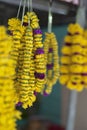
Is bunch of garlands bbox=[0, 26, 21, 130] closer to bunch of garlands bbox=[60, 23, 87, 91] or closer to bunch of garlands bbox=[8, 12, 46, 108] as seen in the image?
bunch of garlands bbox=[8, 12, 46, 108]

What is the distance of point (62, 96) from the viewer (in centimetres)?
281

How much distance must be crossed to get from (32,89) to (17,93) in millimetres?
37

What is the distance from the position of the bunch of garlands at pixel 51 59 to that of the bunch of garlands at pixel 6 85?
0.19 m

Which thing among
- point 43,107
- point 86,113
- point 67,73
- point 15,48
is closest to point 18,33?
point 15,48

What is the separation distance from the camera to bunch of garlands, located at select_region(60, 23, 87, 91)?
1.25 metres

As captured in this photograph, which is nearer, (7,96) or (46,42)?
(7,96)

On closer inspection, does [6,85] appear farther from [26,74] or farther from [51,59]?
[51,59]

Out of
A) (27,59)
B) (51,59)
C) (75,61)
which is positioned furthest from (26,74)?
(75,61)

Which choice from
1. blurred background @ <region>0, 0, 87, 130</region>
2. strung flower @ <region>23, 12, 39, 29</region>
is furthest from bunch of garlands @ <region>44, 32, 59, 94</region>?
blurred background @ <region>0, 0, 87, 130</region>

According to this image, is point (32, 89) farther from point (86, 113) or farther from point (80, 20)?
point (86, 113)

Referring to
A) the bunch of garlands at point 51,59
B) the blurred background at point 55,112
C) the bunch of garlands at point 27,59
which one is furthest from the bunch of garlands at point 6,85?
the blurred background at point 55,112

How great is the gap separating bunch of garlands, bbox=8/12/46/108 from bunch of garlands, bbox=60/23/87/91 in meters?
0.54

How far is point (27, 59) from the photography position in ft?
2.30

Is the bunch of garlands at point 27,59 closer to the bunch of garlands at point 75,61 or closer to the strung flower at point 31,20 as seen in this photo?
the strung flower at point 31,20
